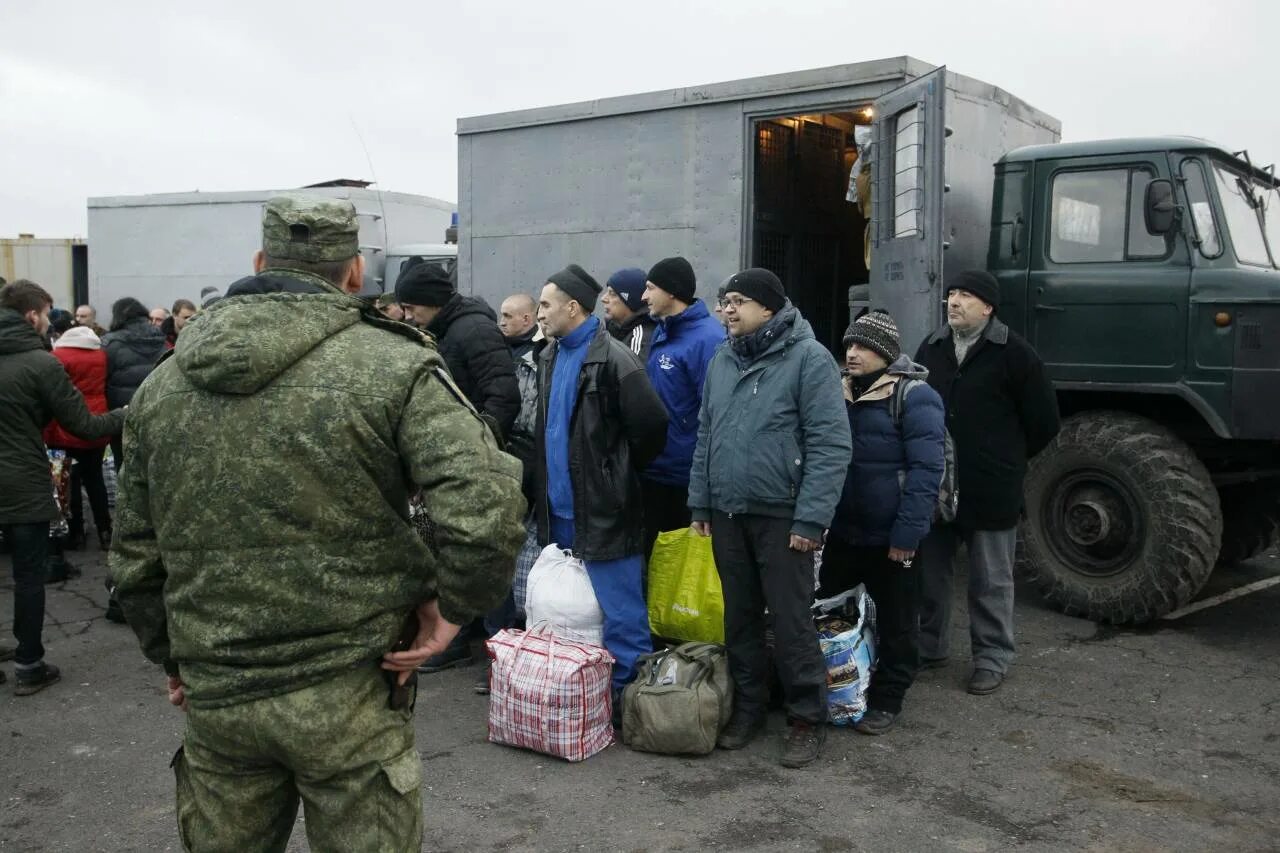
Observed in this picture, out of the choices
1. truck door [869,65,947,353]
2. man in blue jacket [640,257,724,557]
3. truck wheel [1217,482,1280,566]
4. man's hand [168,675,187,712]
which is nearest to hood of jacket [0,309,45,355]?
man in blue jacket [640,257,724,557]

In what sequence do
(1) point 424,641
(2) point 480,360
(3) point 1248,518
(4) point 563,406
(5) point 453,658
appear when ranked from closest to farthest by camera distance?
(1) point 424,641
(4) point 563,406
(2) point 480,360
(5) point 453,658
(3) point 1248,518

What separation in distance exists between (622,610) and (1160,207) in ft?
11.6

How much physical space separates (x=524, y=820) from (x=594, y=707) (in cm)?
66

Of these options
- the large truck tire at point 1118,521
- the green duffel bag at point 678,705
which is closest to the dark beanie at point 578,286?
the green duffel bag at point 678,705

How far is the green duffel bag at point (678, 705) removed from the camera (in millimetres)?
4277

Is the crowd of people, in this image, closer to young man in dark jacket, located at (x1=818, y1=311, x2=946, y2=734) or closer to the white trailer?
young man in dark jacket, located at (x1=818, y1=311, x2=946, y2=734)

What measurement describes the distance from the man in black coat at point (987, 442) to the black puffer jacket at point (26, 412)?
13.2ft

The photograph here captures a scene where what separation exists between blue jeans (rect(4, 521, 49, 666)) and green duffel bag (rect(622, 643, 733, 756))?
9.15 ft

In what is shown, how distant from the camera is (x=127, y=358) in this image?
7.16 metres

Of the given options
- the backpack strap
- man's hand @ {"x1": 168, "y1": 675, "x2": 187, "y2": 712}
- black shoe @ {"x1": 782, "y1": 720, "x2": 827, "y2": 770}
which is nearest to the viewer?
man's hand @ {"x1": 168, "y1": 675, "x2": 187, "y2": 712}

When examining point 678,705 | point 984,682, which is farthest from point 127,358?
point 984,682

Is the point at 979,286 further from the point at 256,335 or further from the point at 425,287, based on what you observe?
the point at 256,335

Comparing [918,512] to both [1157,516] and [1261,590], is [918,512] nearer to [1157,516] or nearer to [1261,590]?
[1157,516]

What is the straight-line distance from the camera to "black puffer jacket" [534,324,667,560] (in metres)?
4.54
